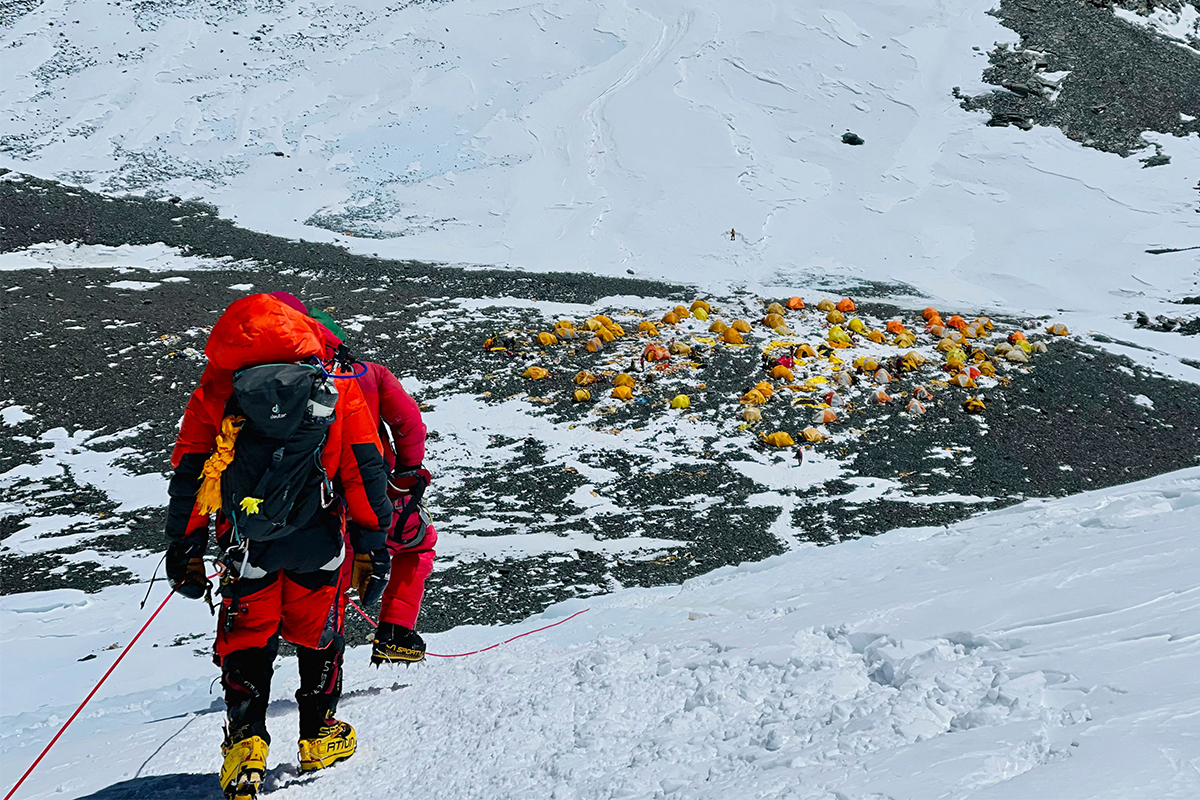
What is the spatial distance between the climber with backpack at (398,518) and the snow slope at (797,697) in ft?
1.23

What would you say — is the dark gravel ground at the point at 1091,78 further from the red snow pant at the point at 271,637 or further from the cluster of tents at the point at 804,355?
the red snow pant at the point at 271,637

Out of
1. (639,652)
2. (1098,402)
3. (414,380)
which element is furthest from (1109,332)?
(639,652)

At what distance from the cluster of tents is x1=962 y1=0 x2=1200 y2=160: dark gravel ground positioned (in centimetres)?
1065

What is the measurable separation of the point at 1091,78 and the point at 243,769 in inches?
988

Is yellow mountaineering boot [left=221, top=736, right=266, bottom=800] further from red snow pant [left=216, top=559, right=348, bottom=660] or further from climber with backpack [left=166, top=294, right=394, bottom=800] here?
red snow pant [left=216, top=559, right=348, bottom=660]

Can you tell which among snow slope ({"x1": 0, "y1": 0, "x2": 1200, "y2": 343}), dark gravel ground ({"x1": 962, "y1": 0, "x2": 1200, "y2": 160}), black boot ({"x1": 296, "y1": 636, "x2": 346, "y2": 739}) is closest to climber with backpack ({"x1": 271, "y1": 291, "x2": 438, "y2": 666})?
black boot ({"x1": 296, "y1": 636, "x2": 346, "y2": 739})

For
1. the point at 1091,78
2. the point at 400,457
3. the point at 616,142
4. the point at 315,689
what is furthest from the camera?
the point at 1091,78

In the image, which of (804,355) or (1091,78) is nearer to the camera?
(804,355)

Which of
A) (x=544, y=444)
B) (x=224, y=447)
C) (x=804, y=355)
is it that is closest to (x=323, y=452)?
(x=224, y=447)

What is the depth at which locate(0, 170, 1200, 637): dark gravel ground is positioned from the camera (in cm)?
699

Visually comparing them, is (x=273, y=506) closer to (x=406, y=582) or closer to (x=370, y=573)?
(x=370, y=573)

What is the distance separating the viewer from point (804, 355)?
10930 mm

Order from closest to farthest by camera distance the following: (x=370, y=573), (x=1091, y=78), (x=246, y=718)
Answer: (x=246, y=718) → (x=370, y=573) → (x=1091, y=78)

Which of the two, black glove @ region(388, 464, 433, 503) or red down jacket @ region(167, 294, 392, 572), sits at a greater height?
red down jacket @ region(167, 294, 392, 572)
